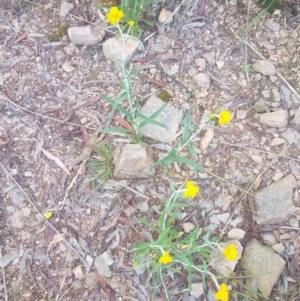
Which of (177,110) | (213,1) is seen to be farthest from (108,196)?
(213,1)

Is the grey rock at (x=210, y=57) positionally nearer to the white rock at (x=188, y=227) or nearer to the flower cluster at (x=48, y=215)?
the white rock at (x=188, y=227)

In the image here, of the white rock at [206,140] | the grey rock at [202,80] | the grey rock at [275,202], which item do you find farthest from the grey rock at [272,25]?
the grey rock at [275,202]

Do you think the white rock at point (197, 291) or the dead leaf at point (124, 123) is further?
the dead leaf at point (124, 123)

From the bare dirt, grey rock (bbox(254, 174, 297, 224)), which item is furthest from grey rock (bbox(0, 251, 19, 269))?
grey rock (bbox(254, 174, 297, 224))

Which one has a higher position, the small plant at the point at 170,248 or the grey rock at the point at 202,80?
the grey rock at the point at 202,80

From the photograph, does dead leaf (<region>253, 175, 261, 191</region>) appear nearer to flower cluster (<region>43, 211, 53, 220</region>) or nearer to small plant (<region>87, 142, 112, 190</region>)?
small plant (<region>87, 142, 112, 190</region>)

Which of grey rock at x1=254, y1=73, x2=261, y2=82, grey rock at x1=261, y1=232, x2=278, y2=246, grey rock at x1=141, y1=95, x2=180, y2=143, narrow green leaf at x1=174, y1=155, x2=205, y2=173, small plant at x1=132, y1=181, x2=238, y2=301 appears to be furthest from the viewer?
grey rock at x1=254, y1=73, x2=261, y2=82
